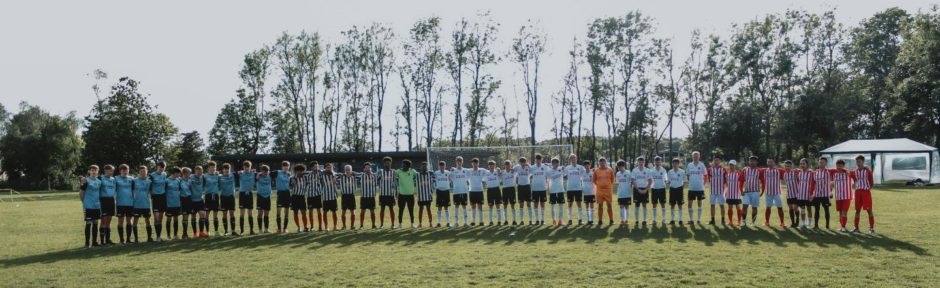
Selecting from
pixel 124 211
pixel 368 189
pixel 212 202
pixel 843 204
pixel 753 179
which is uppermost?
pixel 753 179

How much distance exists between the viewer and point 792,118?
50.9 meters

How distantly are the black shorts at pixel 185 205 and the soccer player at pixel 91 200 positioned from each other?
5.62 ft

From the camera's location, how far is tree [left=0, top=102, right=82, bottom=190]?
75625 millimetres

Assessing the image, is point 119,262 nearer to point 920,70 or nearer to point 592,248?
point 592,248

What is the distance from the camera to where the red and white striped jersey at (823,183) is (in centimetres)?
1512

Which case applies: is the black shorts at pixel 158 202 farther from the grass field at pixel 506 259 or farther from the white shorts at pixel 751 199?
the white shorts at pixel 751 199

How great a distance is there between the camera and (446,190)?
17109 millimetres

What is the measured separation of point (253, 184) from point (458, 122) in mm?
41632

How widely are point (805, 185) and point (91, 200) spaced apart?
15.7 metres

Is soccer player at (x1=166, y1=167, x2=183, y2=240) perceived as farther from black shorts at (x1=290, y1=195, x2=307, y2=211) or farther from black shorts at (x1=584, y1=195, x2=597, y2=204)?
black shorts at (x1=584, y1=195, x2=597, y2=204)

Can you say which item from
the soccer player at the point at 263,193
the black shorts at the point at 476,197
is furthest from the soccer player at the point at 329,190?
the black shorts at the point at 476,197

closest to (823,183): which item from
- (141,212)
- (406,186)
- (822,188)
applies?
(822,188)

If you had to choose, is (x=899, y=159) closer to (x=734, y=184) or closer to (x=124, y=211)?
(x=734, y=184)

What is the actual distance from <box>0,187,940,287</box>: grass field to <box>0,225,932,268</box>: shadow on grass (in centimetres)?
3
